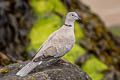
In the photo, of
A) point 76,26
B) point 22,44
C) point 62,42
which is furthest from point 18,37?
point 62,42

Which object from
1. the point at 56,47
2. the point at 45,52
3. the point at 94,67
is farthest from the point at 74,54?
the point at 45,52

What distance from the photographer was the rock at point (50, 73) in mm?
12172

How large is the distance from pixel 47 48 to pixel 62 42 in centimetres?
78

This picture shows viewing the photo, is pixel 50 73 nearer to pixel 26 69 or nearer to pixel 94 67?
pixel 26 69

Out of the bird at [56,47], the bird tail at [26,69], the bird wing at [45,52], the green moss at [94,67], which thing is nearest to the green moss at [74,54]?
the green moss at [94,67]

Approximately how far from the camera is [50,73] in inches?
490

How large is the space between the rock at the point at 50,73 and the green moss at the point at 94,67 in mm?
13477

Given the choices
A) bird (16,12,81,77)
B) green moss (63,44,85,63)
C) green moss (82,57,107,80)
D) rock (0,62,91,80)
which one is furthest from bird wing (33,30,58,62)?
green moss (82,57,107,80)

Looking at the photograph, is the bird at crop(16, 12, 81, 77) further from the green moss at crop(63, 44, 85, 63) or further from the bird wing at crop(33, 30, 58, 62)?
the green moss at crop(63, 44, 85, 63)

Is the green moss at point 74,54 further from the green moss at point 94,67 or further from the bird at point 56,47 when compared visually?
the bird at point 56,47

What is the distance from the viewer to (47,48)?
12.7 m

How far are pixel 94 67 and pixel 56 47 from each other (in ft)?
51.0

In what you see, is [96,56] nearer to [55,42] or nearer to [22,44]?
[22,44]

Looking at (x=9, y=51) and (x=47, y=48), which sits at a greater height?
(x=47, y=48)
